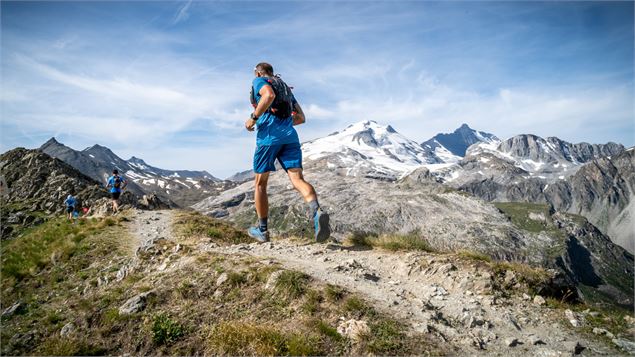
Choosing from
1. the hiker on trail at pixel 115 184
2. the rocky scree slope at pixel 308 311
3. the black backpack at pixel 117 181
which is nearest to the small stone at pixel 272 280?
the rocky scree slope at pixel 308 311

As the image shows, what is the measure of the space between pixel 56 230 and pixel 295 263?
16.4m

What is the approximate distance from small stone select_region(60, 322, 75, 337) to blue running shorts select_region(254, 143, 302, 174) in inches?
219

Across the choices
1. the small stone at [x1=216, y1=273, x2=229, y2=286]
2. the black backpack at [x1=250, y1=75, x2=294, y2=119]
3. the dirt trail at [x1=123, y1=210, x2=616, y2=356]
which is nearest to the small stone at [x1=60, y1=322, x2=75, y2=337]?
the small stone at [x1=216, y1=273, x2=229, y2=286]

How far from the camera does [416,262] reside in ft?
32.2

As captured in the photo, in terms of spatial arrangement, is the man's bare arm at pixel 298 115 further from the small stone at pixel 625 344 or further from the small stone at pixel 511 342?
the small stone at pixel 625 344

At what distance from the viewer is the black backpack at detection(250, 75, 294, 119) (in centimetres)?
983

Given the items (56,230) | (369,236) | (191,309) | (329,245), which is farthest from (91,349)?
(56,230)

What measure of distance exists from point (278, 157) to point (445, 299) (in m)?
5.60

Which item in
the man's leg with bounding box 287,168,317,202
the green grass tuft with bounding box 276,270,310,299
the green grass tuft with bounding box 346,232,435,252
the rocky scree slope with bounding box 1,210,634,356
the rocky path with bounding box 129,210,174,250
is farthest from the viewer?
the rocky path with bounding box 129,210,174,250

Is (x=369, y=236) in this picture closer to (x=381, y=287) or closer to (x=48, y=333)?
(x=381, y=287)

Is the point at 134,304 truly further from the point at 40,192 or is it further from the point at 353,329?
the point at 40,192

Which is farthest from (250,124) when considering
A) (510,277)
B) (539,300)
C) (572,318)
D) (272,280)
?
(572,318)

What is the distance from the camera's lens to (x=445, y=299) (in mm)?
7902

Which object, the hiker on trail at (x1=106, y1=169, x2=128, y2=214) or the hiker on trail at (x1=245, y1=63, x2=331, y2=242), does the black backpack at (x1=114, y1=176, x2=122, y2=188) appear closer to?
the hiker on trail at (x1=106, y1=169, x2=128, y2=214)
